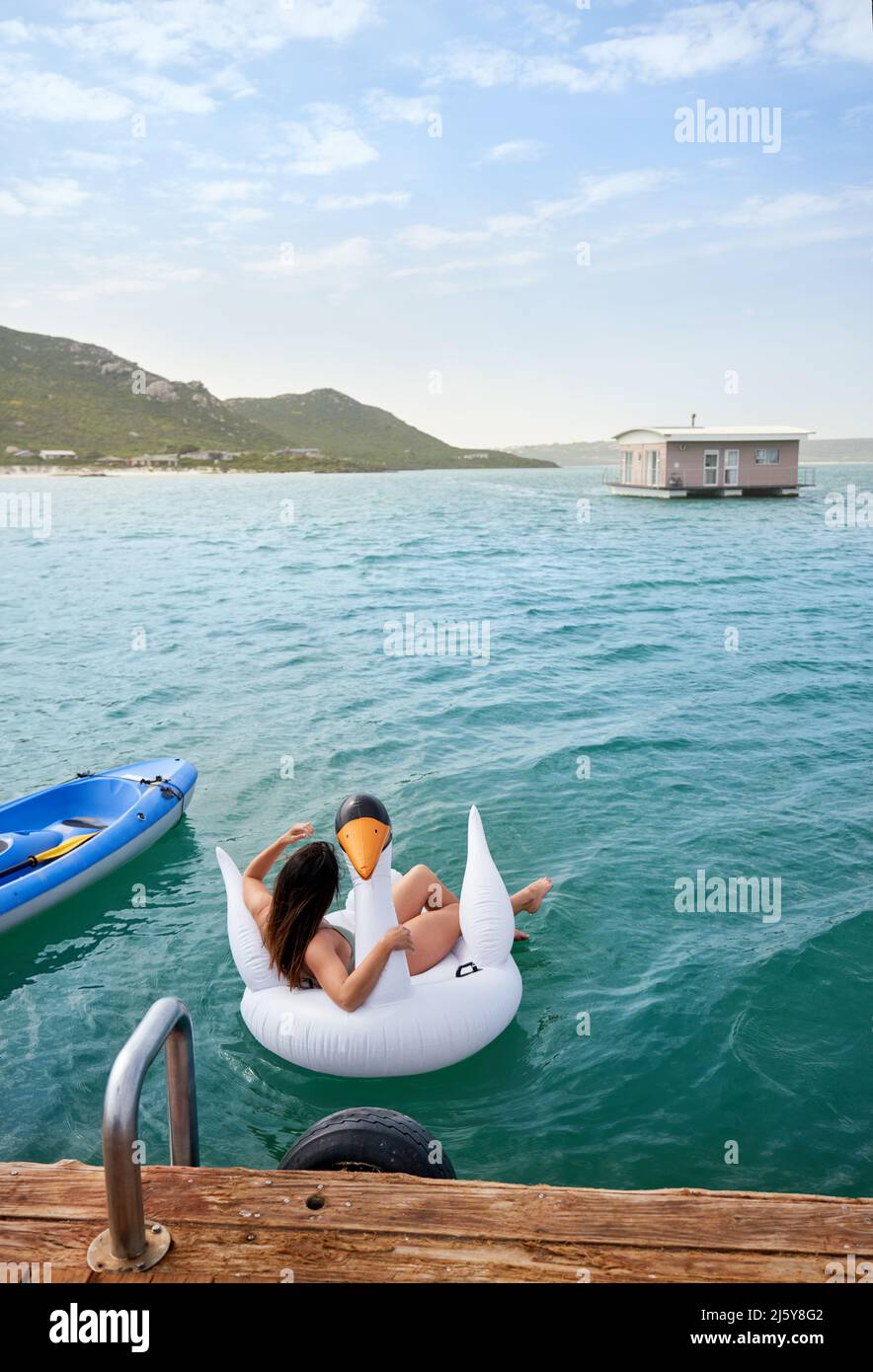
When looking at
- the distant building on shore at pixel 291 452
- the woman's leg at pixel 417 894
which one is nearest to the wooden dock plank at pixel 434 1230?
the woman's leg at pixel 417 894

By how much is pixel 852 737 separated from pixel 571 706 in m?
4.15

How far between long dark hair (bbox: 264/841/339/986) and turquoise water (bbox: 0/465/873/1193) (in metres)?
0.99

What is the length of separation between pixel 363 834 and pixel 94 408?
169m

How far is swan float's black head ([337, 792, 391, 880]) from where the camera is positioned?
5.55m

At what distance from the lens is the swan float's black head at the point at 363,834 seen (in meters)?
5.55

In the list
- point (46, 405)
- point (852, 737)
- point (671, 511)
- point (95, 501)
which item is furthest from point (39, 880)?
point (46, 405)

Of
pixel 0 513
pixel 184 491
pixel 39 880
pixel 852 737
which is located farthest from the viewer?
pixel 184 491

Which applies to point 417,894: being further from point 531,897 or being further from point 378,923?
point 531,897

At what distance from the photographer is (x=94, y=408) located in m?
159

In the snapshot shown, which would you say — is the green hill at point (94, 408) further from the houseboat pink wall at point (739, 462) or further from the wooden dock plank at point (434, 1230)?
the wooden dock plank at point (434, 1230)

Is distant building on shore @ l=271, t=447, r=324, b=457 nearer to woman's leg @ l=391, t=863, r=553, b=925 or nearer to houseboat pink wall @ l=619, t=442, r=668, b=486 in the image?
houseboat pink wall @ l=619, t=442, r=668, b=486

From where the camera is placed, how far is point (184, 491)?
111 metres

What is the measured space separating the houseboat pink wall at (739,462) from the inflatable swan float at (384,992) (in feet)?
191

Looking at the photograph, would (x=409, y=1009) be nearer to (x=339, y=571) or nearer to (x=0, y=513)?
(x=339, y=571)
